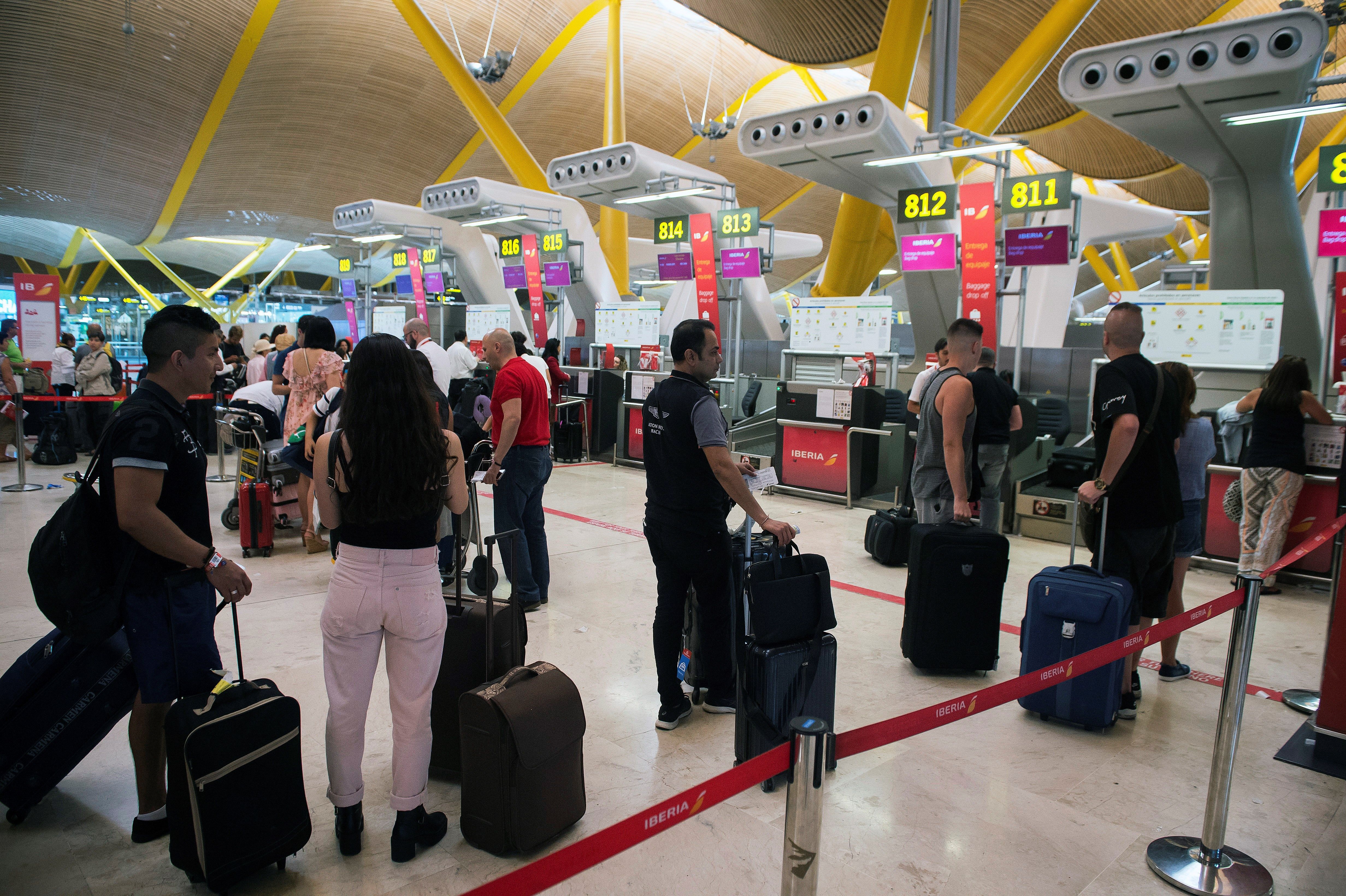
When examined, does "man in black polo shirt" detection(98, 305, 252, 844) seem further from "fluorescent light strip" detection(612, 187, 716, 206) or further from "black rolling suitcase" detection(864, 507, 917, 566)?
"fluorescent light strip" detection(612, 187, 716, 206)

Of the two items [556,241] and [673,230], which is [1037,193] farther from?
[556,241]

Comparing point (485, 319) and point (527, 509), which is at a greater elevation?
point (485, 319)

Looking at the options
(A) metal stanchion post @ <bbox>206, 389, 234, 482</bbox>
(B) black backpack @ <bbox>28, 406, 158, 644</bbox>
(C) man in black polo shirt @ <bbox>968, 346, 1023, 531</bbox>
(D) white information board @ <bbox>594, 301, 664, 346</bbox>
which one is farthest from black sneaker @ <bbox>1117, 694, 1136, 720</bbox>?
(D) white information board @ <bbox>594, 301, 664, 346</bbox>

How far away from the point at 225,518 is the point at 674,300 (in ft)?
32.9

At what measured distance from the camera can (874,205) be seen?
1239cm

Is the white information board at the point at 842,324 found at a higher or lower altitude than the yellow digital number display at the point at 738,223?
lower

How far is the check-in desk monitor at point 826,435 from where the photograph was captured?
8164 millimetres

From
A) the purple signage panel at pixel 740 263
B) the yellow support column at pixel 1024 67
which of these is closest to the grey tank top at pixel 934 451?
the purple signage panel at pixel 740 263

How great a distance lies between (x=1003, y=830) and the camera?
2.62 meters

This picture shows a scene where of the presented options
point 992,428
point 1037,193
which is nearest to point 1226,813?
point 992,428

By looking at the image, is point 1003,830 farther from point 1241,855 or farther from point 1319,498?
point 1319,498

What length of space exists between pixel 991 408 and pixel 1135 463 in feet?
4.56

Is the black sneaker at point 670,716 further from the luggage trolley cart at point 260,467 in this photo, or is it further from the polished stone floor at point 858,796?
the luggage trolley cart at point 260,467

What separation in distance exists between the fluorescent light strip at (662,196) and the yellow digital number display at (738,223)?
0.44 metres
